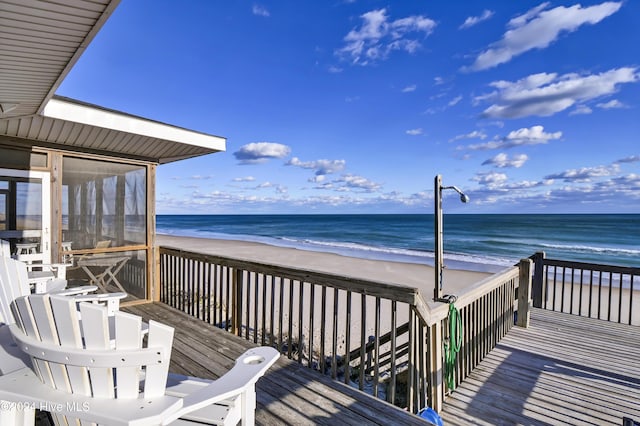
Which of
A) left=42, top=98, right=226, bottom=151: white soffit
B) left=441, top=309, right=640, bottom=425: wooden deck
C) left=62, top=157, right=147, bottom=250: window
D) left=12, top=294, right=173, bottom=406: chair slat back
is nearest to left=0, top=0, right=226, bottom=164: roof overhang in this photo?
left=42, top=98, right=226, bottom=151: white soffit

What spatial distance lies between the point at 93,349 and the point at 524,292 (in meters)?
4.70

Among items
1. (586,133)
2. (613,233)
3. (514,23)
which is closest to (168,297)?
(514,23)

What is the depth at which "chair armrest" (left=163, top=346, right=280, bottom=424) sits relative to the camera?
956 millimetres

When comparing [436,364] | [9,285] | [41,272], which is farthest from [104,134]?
[436,364]

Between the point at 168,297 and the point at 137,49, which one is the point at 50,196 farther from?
the point at 137,49

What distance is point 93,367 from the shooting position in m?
0.91

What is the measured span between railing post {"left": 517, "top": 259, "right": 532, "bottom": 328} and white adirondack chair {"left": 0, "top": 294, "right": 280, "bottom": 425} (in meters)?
4.27

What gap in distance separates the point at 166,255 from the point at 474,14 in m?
11.6

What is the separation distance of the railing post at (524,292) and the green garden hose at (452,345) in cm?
204

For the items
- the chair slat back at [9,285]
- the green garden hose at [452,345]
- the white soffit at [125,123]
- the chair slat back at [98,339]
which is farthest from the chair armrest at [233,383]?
the white soffit at [125,123]

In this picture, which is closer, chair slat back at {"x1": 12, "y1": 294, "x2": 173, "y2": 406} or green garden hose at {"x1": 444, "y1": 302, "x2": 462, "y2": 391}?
chair slat back at {"x1": 12, "y1": 294, "x2": 173, "y2": 406}

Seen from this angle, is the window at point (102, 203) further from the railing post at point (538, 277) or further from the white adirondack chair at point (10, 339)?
the railing post at point (538, 277)

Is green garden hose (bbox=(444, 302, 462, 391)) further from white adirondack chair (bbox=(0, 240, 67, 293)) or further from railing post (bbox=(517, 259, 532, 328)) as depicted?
white adirondack chair (bbox=(0, 240, 67, 293))

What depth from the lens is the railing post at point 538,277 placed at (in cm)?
496
